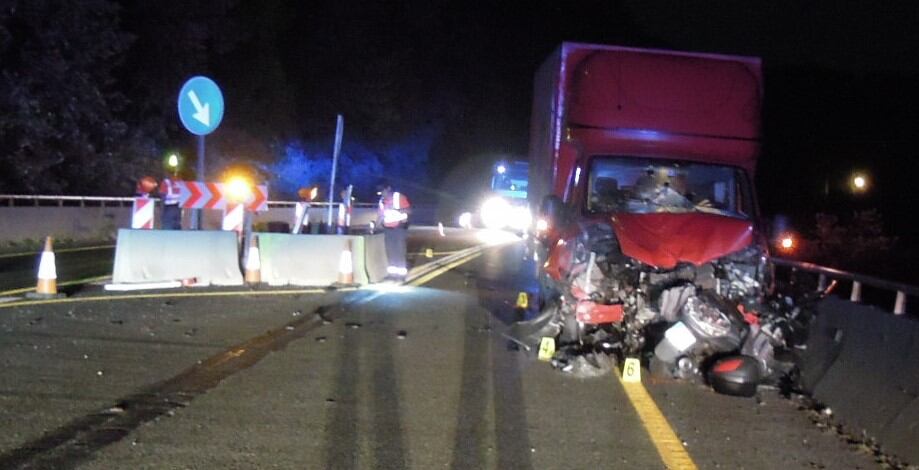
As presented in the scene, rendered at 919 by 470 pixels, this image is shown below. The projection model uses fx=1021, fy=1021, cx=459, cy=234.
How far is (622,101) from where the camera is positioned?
12.4m

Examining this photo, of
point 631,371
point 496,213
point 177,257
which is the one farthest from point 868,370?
point 496,213

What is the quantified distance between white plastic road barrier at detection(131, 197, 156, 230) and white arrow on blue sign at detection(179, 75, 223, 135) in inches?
62.5

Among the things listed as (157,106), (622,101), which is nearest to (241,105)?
(157,106)

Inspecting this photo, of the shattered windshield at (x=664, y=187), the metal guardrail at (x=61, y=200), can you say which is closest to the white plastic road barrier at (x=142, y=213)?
the shattered windshield at (x=664, y=187)

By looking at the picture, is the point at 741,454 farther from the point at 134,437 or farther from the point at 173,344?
the point at 173,344

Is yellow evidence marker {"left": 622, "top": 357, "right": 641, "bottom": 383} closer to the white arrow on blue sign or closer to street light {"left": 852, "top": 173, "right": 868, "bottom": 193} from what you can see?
the white arrow on blue sign

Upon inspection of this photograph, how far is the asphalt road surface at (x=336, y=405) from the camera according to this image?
6.48 metres

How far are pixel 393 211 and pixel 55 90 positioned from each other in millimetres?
13228

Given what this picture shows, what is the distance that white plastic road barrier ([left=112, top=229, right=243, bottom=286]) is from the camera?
47.8 ft

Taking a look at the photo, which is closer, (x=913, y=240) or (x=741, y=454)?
(x=741, y=454)

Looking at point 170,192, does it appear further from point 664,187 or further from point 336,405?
point 336,405

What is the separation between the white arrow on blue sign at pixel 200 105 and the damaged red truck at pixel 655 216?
5.04 metres

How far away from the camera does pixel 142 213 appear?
53.1ft

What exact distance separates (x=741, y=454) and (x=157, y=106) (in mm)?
33573
